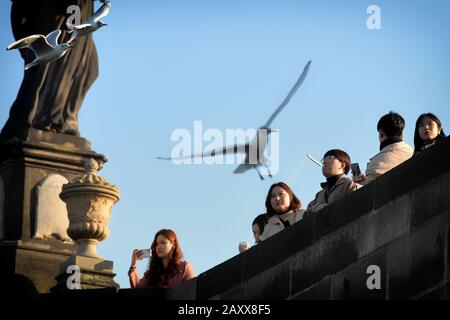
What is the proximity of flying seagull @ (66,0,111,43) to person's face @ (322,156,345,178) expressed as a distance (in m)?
7.07

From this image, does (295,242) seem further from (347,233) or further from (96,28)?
(96,28)

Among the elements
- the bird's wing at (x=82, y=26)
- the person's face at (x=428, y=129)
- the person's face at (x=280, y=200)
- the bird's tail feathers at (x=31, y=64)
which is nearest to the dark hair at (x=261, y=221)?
the person's face at (x=280, y=200)

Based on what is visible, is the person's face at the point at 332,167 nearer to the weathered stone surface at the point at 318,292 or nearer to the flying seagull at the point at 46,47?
the weathered stone surface at the point at 318,292

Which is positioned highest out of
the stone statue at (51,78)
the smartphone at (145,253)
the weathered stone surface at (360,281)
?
the stone statue at (51,78)

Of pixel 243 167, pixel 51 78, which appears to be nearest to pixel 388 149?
pixel 243 167

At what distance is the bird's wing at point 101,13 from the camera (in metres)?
22.6


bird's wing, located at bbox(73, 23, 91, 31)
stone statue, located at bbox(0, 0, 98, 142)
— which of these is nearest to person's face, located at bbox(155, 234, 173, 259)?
stone statue, located at bbox(0, 0, 98, 142)

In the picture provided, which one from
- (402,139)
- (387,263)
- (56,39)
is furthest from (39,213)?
(387,263)

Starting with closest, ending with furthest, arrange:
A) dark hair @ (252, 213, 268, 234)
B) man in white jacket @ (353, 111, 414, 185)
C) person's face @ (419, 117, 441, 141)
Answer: person's face @ (419, 117, 441, 141), man in white jacket @ (353, 111, 414, 185), dark hair @ (252, 213, 268, 234)

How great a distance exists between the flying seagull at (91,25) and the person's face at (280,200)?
6.22 metres

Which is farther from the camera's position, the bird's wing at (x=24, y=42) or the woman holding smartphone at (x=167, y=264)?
the bird's wing at (x=24, y=42)

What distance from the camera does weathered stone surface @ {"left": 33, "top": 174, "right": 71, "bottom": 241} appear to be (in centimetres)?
2170

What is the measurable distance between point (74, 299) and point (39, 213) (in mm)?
4438

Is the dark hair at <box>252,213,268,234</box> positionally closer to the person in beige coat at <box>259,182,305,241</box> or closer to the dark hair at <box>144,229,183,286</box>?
the person in beige coat at <box>259,182,305,241</box>
